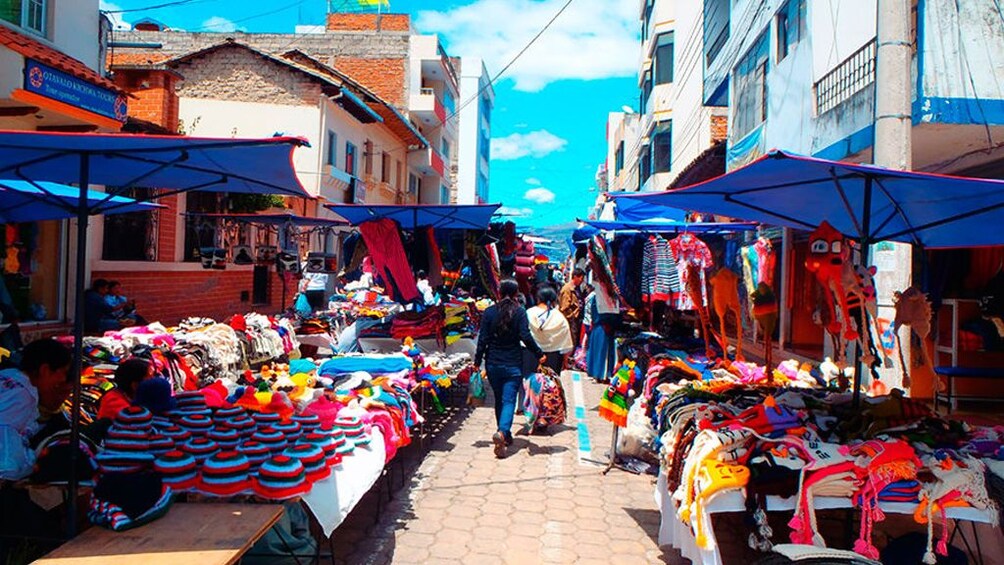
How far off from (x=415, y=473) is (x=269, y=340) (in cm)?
357

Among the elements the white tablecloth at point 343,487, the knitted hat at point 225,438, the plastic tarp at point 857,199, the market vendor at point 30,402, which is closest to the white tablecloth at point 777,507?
the plastic tarp at point 857,199

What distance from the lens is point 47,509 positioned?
343 centimetres

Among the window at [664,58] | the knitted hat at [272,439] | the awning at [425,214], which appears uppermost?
the window at [664,58]

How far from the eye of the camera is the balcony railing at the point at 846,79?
294 inches

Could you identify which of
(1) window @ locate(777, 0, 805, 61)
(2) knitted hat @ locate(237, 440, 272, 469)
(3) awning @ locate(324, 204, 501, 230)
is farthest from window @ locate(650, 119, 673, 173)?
(2) knitted hat @ locate(237, 440, 272, 469)

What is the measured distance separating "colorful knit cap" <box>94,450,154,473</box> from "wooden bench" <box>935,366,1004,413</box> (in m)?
7.30

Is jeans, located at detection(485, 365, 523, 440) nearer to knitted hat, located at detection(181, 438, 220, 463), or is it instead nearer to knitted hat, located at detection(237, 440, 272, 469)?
knitted hat, located at detection(237, 440, 272, 469)

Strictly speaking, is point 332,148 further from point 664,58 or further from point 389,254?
point 664,58

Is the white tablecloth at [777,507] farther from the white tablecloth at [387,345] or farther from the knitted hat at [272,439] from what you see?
the white tablecloth at [387,345]

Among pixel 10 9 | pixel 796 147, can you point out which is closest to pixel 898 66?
pixel 796 147

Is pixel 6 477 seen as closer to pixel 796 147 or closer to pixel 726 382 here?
pixel 726 382

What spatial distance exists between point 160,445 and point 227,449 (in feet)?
1.11

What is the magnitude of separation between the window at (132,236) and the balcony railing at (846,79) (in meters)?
10.1

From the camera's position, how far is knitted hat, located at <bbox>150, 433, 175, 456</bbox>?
3.53m
